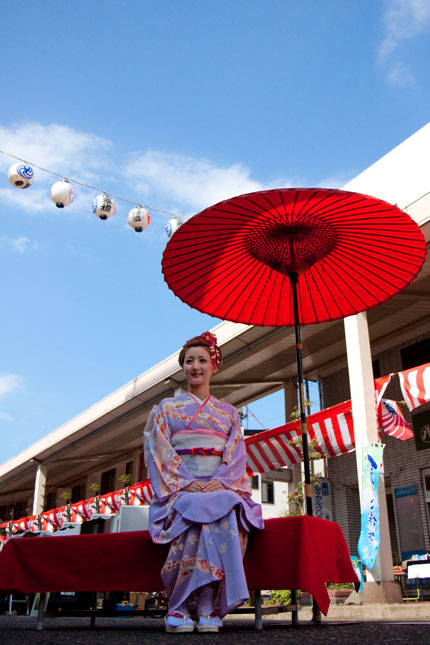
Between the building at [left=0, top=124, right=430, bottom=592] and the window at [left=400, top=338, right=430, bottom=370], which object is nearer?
the building at [left=0, top=124, right=430, bottom=592]

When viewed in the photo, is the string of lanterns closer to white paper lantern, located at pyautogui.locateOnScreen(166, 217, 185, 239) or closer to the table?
white paper lantern, located at pyautogui.locateOnScreen(166, 217, 185, 239)

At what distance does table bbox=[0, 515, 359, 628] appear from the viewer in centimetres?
302

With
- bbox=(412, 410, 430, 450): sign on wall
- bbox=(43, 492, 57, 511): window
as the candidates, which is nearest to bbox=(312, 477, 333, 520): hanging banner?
Result: bbox=(412, 410, 430, 450): sign on wall

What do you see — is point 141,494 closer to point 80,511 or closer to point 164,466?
point 80,511

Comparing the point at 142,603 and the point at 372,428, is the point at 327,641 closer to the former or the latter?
the point at 372,428

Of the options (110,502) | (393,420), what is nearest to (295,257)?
(393,420)

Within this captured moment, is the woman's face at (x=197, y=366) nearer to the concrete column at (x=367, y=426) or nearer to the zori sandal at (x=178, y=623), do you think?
the zori sandal at (x=178, y=623)

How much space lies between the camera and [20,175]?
10219 mm

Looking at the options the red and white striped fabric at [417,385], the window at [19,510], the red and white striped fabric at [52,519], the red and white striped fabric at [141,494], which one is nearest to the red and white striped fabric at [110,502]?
the red and white striped fabric at [141,494]

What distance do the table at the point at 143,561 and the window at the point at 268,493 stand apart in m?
26.6

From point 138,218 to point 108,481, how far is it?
14.5 m

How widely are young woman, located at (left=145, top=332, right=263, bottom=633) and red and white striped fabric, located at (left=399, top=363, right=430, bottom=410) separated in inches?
223

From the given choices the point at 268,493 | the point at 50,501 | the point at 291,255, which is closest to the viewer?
the point at 291,255

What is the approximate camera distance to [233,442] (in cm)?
338
